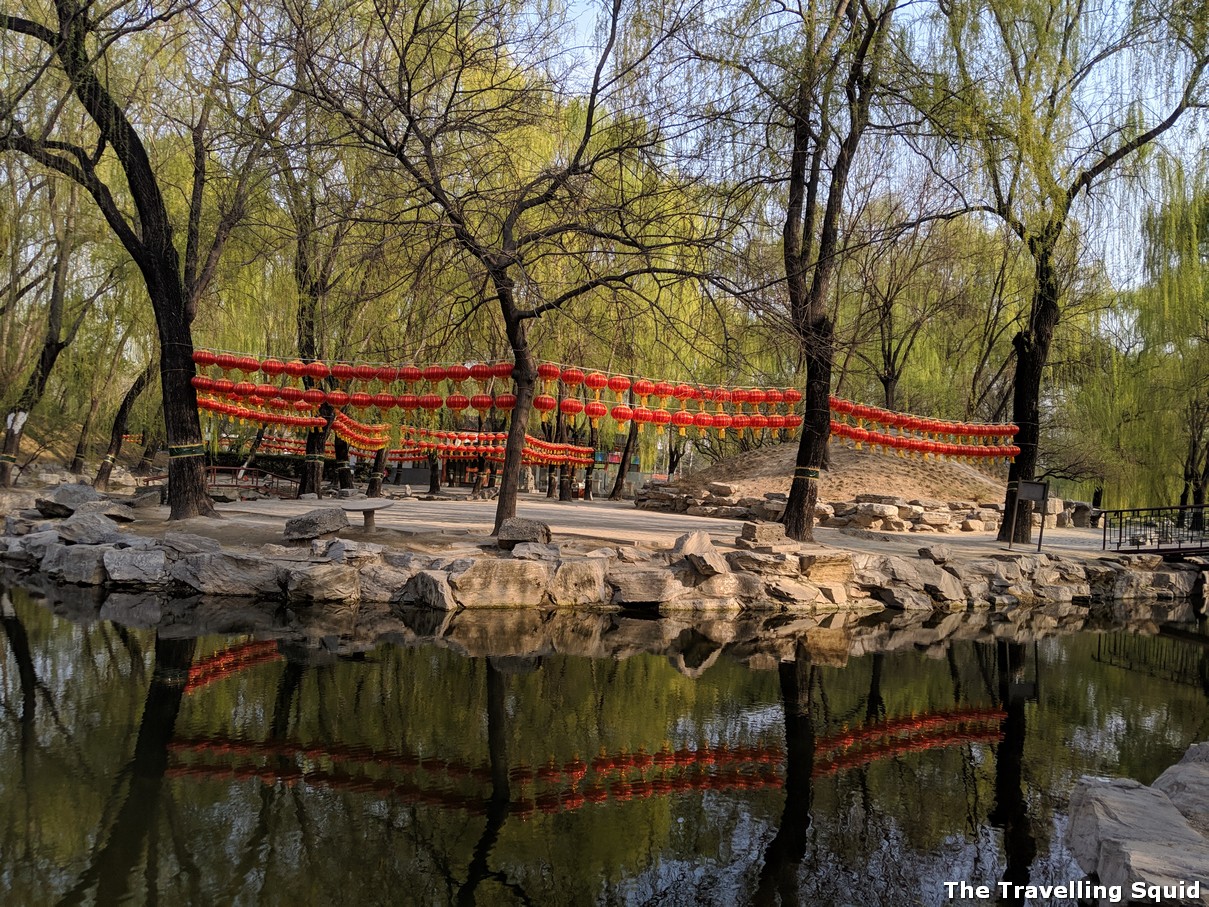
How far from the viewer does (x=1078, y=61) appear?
1160cm

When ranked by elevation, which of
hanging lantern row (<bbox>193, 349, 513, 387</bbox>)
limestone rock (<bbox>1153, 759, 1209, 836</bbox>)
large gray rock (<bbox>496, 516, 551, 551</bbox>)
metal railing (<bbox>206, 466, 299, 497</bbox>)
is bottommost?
limestone rock (<bbox>1153, 759, 1209, 836</bbox>)

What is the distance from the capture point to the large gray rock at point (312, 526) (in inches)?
370

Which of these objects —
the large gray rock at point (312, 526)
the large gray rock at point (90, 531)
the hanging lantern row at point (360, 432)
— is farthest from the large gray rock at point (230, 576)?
the hanging lantern row at point (360, 432)

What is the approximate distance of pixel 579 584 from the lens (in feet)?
29.1

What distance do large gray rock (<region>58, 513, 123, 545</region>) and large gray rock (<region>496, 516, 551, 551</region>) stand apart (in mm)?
4021

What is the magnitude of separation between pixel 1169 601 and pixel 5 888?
44.4ft

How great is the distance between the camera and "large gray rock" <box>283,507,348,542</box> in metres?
9.39

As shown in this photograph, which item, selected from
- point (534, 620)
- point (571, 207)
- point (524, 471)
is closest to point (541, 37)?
point (571, 207)

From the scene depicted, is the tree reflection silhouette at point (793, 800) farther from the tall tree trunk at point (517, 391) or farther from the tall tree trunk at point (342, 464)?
the tall tree trunk at point (342, 464)

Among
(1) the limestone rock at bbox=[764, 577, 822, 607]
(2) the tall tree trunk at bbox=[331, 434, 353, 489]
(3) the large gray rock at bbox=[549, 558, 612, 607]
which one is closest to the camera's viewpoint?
(3) the large gray rock at bbox=[549, 558, 612, 607]

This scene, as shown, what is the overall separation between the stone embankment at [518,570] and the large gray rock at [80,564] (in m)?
0.01

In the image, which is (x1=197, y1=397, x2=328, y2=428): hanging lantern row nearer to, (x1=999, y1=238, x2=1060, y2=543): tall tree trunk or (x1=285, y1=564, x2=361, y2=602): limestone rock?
(x1=285, y1=564, x2=361, y2=602): limestone rock

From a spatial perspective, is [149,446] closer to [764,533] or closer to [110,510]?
[110,510]

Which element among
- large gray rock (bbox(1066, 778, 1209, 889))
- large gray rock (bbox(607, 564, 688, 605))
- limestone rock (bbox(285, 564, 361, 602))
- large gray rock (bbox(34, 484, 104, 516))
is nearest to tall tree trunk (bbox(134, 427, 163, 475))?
large gray rock (bbox(34, 484, 104, 516))
